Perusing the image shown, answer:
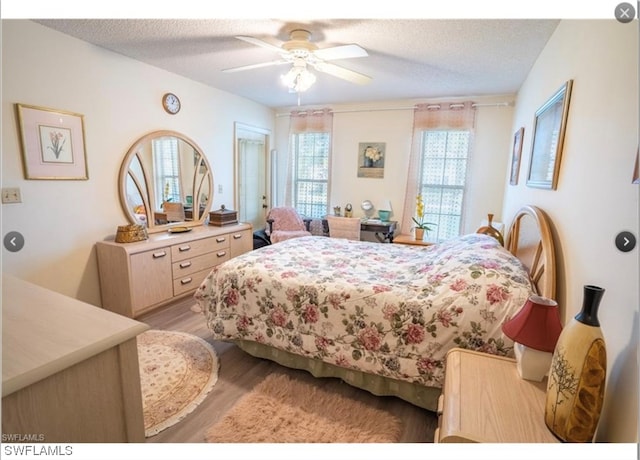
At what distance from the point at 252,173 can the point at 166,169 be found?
5.46 feet

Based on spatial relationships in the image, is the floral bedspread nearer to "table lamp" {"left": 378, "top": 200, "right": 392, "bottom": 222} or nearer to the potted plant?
the potted plant

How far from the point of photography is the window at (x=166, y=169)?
10.5 ft

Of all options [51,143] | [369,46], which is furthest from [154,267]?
[369,46]

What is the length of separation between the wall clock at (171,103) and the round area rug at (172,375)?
7.34ft

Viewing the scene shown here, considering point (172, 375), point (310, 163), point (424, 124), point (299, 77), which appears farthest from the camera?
point (310, 163)

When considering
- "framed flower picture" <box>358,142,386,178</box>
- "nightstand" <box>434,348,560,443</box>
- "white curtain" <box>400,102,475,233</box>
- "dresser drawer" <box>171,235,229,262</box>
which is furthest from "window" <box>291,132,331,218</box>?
"nightstand" <box>434,348,560,443</box>

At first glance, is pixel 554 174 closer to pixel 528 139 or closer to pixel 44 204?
pixel 528 139

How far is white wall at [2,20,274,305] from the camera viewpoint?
7.08ft

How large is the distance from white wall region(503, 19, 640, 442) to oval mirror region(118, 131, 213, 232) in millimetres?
3303

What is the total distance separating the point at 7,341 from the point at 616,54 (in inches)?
82.3

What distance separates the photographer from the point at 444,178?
423 centimetres

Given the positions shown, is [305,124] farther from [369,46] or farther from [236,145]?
[369,46]

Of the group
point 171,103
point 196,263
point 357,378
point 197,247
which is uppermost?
point 171,103
